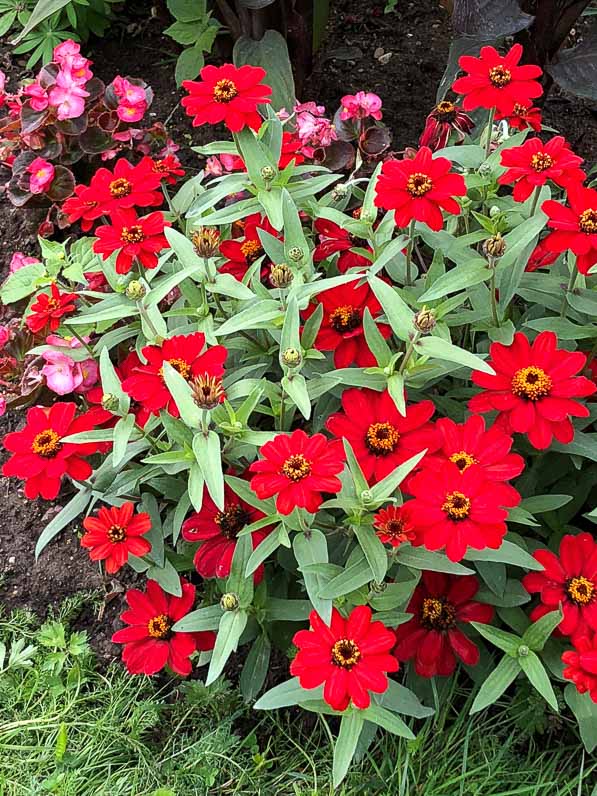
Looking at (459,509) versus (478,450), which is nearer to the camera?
(459,509)

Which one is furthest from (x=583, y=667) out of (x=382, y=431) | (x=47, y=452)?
(x=47, y=452)

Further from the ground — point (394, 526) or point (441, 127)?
point (441, 127)

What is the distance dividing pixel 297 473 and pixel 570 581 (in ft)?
1.49

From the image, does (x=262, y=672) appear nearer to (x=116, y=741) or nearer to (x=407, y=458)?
(x=116, y=741)

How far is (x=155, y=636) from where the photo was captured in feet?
4.34

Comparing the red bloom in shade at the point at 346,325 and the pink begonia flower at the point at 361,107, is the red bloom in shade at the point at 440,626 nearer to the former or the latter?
the red bloom in shade at the point at 346,325

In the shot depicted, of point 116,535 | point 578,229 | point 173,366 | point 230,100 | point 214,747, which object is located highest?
point 230,100

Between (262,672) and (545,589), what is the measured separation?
0.47m

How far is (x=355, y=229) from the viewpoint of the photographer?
1.34 m

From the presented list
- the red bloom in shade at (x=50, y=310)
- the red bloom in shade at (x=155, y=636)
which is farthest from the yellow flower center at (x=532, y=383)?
the red bloom in shade at (x=50, y=310)

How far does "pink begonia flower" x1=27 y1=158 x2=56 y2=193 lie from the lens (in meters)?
1.94

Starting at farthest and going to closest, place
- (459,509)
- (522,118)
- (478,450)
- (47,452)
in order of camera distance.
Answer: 1. (522,118)
2. (47,452)
3. (478,450)
4. (459,509)

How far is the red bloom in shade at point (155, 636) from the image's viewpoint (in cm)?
130

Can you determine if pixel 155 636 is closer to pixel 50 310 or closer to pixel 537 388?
pixel 50 310
